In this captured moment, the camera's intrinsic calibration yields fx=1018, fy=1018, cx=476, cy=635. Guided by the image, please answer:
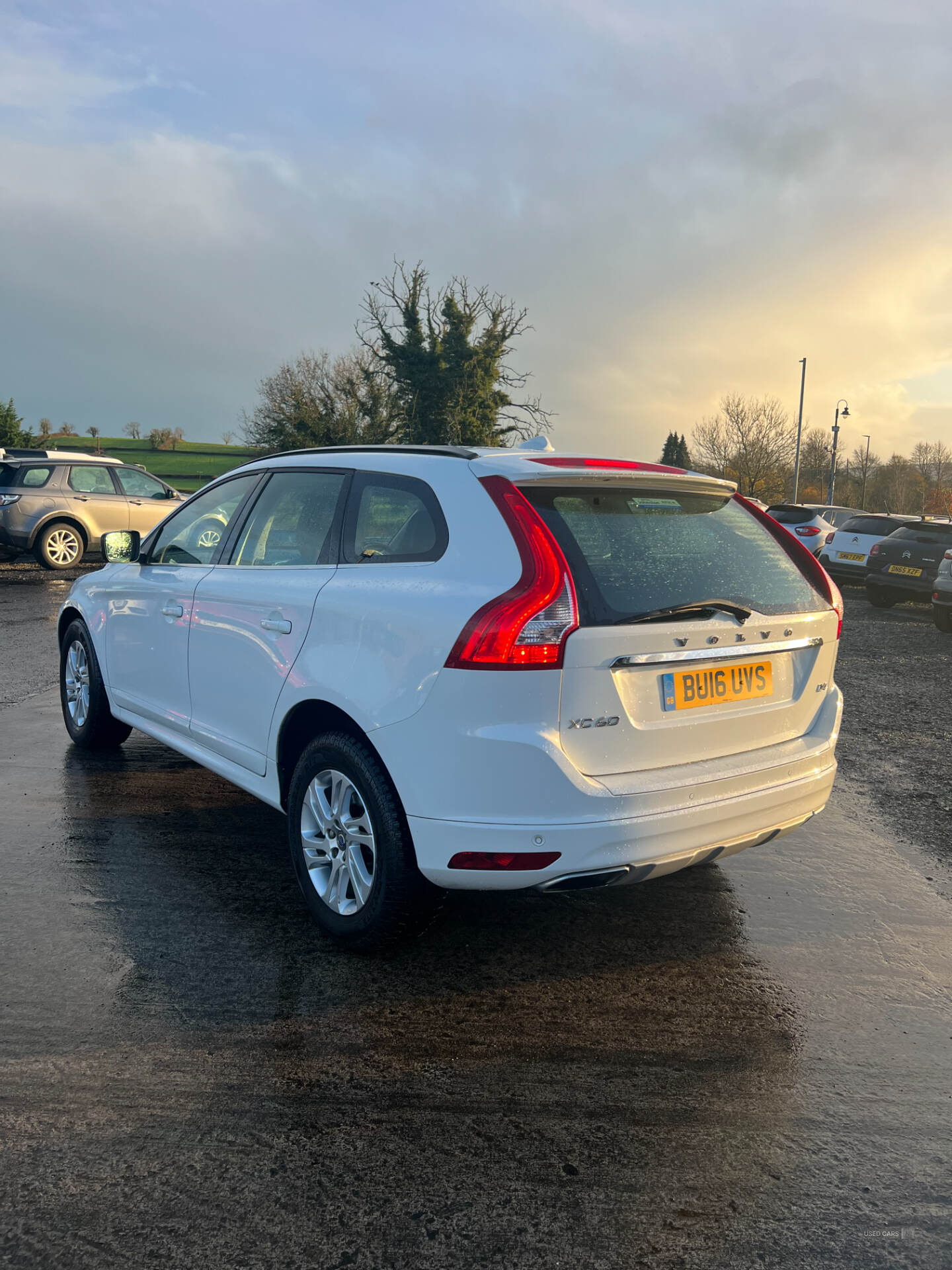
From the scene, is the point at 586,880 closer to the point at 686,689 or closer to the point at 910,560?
the point at 686,689

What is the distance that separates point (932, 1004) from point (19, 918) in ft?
10.4

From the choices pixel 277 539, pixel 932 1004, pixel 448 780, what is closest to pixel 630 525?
pixel 448 780

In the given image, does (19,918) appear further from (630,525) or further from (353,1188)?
(630,525)

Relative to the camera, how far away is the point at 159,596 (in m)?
4.95

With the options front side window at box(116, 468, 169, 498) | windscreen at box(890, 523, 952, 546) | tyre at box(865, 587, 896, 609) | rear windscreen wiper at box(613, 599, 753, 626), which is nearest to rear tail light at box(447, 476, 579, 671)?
rear windscreen wiper at box(613, 599, 753, 626)

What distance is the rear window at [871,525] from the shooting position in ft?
59.0

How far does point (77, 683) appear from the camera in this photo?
20.4 ft

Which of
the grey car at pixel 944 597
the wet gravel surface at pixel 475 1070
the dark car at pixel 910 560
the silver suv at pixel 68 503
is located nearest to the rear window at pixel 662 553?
the wet gravel surface at pixel 475 1070

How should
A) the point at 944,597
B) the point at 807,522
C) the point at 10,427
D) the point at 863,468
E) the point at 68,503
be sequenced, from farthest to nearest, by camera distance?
1. the point at 863,468
2. the point at 10,427
3. the point at 807,522
4. the point at 68,503
5. the point at 944,597

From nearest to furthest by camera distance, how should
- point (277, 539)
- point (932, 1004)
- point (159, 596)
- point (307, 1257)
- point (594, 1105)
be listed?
point (307, 1257) < point (594, 1105) < point (932, 1004) < point (277, 539) < point (159, 596)

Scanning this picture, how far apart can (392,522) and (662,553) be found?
937mm

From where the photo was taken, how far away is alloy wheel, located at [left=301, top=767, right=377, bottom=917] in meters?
3.43

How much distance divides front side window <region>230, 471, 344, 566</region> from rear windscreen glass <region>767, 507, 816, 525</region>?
64.5 ft

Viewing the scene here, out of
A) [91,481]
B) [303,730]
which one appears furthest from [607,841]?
[91,481]
